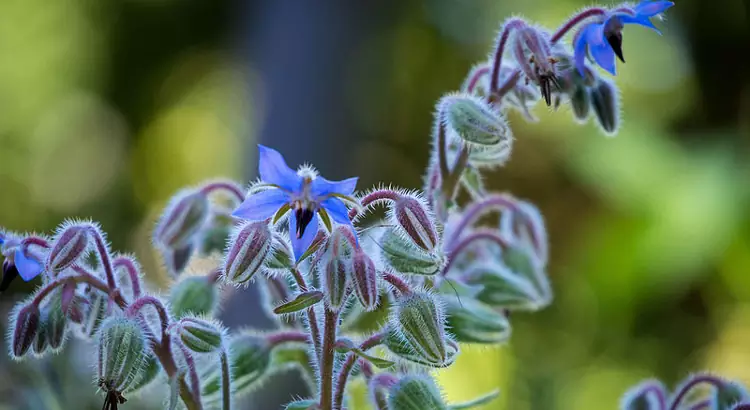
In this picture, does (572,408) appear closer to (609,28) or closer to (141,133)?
(609,28)

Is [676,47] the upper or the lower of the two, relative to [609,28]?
upper

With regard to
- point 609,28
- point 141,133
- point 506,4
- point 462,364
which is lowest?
point 609,28

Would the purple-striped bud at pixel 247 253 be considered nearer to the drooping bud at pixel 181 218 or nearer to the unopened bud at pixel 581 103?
the drooping bud at pixel 181 218

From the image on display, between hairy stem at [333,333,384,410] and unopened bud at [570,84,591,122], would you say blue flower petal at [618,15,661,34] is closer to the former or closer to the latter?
unopened bud at [570,84,591,122]

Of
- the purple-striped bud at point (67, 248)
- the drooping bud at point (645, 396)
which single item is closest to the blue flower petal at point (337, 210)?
the purple-striped bud at point (67, 248)

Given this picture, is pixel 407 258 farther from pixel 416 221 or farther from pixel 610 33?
pixel 610 33

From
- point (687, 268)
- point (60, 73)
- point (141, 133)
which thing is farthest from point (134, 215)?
point (687, 268)
